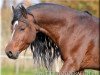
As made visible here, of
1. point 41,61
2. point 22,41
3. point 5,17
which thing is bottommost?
point 5,17

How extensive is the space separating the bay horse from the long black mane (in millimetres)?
179

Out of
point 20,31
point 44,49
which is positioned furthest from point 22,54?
point 20,31

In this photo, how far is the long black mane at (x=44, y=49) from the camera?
23.3 ft

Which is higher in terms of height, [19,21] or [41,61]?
[19,21]

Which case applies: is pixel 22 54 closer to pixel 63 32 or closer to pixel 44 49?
pixel 44 49

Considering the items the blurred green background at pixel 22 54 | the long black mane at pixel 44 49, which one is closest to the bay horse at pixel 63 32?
the long black mane at pixel 44 49

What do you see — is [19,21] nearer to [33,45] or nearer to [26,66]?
[33,45]

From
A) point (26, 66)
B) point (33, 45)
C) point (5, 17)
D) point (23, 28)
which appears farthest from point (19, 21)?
point (5, 17)

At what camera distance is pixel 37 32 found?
272 inches

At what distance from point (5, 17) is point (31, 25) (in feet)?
44.6

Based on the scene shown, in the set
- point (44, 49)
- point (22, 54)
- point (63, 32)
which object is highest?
point (63, 32)

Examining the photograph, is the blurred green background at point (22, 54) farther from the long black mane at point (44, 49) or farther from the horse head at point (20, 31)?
the horse head at point (20, 31)

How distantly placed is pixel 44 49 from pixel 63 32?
58cm

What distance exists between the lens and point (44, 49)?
23.7 feet
